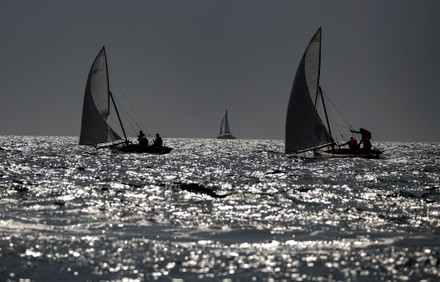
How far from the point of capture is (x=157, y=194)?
31047mm

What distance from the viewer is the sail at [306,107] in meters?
66.3

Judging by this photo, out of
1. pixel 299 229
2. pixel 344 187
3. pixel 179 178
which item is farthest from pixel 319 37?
pixel 299 229

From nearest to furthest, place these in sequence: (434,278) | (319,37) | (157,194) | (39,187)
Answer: (434,278)
(157,194)
(39,187)
(319,37)

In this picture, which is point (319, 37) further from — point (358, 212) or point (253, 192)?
point (358, 212)

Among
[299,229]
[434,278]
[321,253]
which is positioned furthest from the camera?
[299,229]

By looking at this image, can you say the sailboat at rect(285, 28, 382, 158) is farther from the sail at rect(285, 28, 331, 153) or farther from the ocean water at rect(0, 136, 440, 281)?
the ocean water at rect(0, 136, 440, 281)

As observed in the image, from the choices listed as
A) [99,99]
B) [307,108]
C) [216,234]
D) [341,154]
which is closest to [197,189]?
[216,234]

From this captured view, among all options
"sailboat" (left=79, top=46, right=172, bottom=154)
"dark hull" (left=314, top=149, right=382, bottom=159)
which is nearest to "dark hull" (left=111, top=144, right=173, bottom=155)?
"sailboat" (left=79, top=46, right=172, bottom=154)

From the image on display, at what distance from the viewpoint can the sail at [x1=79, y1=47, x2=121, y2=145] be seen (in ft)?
258

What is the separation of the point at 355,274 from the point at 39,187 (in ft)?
73.2

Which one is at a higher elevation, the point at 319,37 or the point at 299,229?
the point at 319,37

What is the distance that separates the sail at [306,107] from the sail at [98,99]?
75.8 ft

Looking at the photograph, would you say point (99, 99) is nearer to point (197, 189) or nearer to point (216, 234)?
point (197, 189)

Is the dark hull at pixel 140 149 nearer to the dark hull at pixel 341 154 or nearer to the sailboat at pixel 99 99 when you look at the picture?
the sailboat at pixel 99 99
